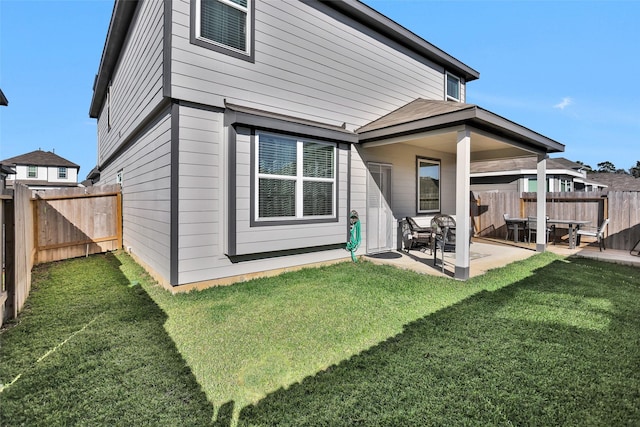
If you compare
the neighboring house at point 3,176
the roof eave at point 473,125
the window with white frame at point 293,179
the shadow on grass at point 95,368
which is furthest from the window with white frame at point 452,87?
the neighboring house at point 3,176

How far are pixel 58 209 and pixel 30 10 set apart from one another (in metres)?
4.57

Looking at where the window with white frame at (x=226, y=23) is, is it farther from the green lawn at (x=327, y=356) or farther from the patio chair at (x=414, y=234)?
the patio chair at (x=414, y=234)

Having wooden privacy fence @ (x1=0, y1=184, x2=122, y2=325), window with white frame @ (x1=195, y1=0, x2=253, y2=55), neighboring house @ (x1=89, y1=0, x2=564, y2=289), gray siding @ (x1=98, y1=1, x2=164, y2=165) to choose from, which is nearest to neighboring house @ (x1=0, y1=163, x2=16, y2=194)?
wooden privacy fence @ (x1=0, y1=184, x2=122, y2=325)

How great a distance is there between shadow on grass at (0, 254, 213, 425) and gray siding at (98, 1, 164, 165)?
331 centimetres

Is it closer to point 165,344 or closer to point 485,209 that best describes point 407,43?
point 485,209

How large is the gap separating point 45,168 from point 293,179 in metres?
42.9

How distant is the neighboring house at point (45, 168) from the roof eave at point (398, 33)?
36922 mm

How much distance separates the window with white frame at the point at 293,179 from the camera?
5.20 m

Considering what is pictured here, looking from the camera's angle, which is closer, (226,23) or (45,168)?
(226,23)

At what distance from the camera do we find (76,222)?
743cm

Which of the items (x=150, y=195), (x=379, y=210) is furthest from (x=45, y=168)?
(x=379, y=210)

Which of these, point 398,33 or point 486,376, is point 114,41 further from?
point 486,376

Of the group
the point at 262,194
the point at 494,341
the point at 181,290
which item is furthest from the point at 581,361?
the point at 181,290

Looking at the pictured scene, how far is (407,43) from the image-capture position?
8008mm
